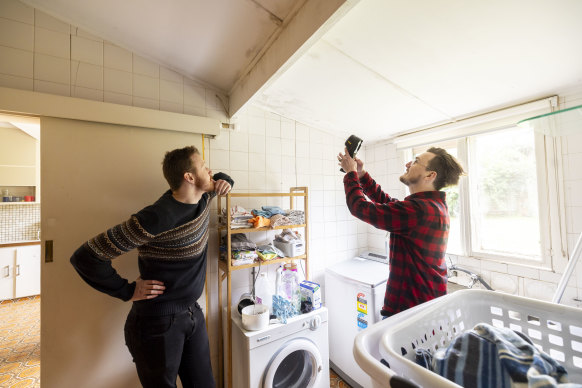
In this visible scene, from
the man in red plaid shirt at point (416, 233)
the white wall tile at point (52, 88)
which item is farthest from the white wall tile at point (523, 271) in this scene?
the white wall tile at point (52, 88)

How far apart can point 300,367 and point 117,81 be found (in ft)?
7.17

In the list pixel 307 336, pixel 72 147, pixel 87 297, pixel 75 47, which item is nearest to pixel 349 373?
pixel 307 336

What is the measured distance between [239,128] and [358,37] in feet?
3.40

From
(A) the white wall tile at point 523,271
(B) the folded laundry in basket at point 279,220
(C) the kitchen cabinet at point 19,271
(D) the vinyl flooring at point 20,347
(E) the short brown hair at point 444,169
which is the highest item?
(E) the short brown hair at point 444,169

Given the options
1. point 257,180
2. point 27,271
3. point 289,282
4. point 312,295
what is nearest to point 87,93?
point 257,180

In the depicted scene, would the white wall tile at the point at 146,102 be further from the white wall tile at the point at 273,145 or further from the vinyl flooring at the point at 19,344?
the vinyl flooring at the point at 19,344

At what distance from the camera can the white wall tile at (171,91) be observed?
1.54 meters

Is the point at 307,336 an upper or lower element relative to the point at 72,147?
lower

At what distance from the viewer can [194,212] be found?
1147mm

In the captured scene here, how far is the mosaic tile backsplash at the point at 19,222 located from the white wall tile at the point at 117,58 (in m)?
3.22

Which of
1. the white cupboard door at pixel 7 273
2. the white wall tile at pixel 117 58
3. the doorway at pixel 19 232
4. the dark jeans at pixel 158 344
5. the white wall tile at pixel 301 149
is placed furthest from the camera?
the white cupboard door at pixel 7 273

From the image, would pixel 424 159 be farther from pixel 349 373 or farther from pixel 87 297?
pixel 87 297

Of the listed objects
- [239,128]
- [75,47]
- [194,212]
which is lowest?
[194,212]

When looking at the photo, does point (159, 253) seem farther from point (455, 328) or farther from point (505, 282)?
point (505, 282)
